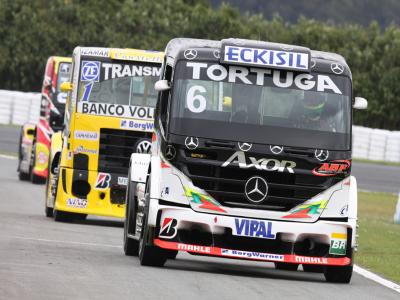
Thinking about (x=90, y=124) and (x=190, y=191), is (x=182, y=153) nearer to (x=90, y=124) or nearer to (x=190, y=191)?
(x=190, y=191)

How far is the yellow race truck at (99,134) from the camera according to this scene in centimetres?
2017

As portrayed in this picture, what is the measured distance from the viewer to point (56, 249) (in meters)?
15.1

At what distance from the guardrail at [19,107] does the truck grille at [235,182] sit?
37582mm

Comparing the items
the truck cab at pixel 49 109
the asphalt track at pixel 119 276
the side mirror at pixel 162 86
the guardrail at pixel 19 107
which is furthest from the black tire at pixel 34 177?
the guardrail at pixel 19 107

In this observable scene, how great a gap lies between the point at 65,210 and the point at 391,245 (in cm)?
464

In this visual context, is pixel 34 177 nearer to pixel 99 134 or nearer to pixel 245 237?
pixel 99 134

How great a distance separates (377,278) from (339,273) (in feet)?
3.13

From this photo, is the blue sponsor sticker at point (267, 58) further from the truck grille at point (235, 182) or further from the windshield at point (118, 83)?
the windshield at point (118, 83)

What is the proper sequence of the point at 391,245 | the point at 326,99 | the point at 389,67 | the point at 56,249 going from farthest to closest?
the point at 389,67 → the point at 391,245 → the point at 56,249 → the point at 326,99

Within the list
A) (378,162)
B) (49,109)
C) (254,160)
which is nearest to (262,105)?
(254,160)

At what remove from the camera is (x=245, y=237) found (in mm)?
13531

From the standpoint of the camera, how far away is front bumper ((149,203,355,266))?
13492mm

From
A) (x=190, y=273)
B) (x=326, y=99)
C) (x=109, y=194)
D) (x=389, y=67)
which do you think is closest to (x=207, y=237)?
(x=190, y=273)

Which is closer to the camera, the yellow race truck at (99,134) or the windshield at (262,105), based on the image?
the windshield at (262,105)
